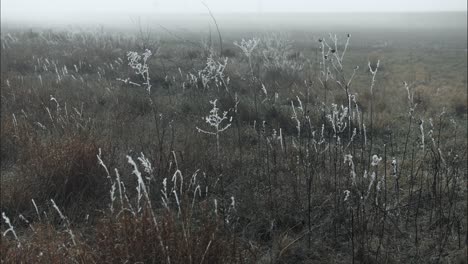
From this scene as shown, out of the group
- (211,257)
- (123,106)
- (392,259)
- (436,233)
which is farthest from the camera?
(123,106)

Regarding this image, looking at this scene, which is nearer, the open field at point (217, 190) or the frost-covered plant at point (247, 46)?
the open field at point (217, 190)

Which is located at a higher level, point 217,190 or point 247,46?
point 247,46

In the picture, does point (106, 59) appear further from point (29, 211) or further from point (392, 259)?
point (392, 259)

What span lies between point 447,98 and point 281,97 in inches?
142

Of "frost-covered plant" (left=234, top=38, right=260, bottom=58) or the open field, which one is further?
"frost-covered plant" (left=234, top=38, right=260, bottom=58)

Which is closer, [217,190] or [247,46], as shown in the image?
[217,190]

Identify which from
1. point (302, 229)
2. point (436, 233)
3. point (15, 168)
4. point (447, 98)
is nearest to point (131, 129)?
point (15, 168)

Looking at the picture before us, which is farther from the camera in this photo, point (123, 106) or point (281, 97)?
point (281, 97)

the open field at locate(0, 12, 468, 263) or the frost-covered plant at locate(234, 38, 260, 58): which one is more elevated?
the frost-covered plant at locate(234, 38, 260, 58)

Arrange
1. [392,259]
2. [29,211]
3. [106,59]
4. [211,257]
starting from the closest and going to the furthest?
[211,257], [392,259], [29,211], [106,59]

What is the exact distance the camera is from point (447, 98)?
9016mm

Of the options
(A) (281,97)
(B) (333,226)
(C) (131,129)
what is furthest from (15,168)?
(A) (281,97)

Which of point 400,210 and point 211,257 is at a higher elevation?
point 211,257

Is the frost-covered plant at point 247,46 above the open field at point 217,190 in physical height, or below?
above
